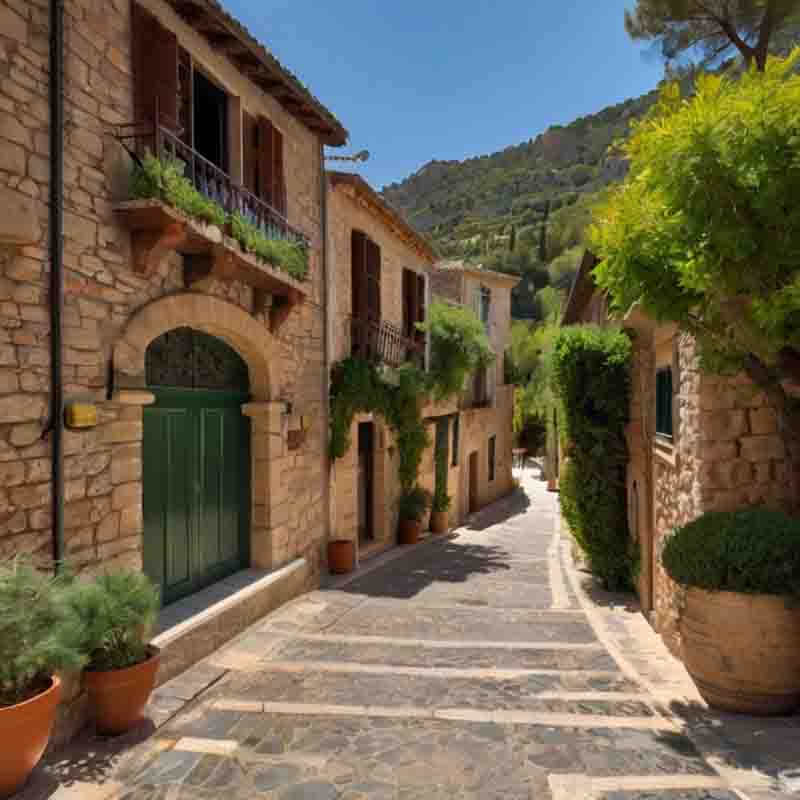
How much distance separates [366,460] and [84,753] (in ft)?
26.7

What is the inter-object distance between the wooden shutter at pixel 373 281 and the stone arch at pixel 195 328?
3.88 meters

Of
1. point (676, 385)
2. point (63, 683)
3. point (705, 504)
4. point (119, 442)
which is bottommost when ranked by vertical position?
point (63, 683)

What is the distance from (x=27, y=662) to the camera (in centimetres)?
336

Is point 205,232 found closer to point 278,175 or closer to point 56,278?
point 56,278

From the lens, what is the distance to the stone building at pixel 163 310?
13.5 ft

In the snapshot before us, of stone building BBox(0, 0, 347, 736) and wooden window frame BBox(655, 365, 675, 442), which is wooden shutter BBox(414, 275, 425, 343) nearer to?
stone building BBox(0, 0, 347, 736)

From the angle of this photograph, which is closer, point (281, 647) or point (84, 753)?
point (84, 753)

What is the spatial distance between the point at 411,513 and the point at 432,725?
28.1ft

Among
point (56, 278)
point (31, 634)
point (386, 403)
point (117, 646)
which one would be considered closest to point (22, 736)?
point (31, 634)

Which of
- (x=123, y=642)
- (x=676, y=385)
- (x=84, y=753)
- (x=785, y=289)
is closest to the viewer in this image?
(x=785, y=289)

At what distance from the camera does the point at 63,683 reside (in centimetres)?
409

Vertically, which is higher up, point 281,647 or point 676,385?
point 676,385

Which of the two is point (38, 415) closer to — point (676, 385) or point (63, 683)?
point (63, 683)

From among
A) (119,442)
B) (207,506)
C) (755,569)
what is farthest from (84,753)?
(755,569)
